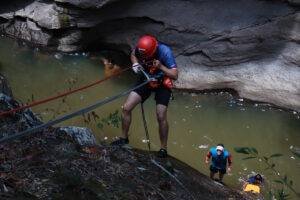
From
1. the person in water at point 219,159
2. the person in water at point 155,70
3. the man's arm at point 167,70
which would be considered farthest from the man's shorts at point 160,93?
the person in water at point 219,159

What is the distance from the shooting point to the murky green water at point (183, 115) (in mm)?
11703

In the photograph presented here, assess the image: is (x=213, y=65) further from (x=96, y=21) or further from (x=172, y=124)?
(x=96, y=21)

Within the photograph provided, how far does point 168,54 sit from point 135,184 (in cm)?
221

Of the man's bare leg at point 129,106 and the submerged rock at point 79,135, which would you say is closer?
the submerged rock at point 79,135

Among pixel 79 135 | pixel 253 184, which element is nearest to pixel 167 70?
pixel 79 135

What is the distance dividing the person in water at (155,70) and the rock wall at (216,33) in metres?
6.70

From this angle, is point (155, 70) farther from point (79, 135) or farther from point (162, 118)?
point (79, 135)

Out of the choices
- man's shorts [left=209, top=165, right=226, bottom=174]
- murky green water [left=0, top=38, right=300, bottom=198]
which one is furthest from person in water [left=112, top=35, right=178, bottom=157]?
murky green water [left=0, top=38, right=300, bottom=198]

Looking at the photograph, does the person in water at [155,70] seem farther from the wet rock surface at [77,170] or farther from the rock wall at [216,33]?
the rock wall at [216,33]

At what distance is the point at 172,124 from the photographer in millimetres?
12898

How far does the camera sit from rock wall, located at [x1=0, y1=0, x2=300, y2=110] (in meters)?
13.5

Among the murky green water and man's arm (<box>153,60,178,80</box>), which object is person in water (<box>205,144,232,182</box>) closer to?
the murky green water

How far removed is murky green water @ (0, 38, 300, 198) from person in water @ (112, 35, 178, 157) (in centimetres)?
382

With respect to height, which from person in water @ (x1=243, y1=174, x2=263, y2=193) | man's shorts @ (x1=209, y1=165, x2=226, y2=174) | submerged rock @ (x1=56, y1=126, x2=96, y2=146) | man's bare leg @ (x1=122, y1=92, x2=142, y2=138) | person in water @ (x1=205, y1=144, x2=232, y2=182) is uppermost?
man's bare leg @ (x1=122, y1=92, x2=142, y2=138)
